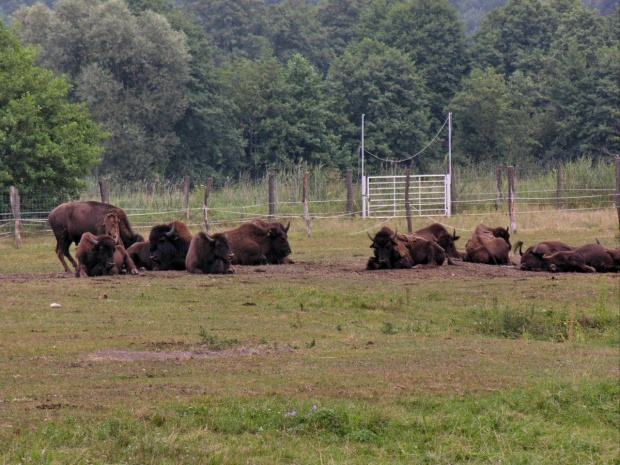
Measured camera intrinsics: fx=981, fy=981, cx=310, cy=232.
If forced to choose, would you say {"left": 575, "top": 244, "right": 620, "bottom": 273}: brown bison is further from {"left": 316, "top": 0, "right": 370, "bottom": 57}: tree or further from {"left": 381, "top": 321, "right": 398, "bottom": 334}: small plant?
{"left": 316, "top": 0, "right": 370, "bottom": 57}: tree

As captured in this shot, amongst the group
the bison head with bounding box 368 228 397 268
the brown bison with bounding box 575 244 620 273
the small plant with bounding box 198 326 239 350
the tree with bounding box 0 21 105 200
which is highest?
the tree with bounding box 0 21 105 200

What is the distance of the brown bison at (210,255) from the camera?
739 inches

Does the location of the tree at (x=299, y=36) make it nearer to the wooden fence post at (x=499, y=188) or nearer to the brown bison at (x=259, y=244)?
the wooden fence post at (x=499, y=188)

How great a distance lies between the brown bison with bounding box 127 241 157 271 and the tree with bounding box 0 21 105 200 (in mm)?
13354

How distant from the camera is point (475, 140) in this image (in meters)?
54.7

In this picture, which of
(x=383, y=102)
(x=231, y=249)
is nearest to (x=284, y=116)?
(x=383, y=102)

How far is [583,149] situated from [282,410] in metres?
46.2

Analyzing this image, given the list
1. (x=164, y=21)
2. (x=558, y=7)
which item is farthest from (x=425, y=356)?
(x=558, y=7)

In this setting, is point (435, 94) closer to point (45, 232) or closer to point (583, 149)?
point (583, 149)

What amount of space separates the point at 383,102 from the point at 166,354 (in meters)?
43.0

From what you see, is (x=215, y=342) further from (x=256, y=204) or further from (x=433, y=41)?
(x=433, y=41)

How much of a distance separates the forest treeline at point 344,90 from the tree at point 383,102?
3.2 inches

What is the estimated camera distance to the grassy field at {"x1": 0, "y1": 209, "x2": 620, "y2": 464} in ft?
25.7

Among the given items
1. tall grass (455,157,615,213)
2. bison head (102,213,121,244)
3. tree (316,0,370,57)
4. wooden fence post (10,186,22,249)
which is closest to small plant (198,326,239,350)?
bison head (102,213,121,244)
